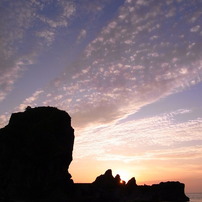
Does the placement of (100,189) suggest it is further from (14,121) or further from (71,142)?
(14,121)

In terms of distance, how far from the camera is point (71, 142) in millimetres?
96562

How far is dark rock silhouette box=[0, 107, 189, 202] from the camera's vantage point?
84.2m

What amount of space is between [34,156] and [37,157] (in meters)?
0.89

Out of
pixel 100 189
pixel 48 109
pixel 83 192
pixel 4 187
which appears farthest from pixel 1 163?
pixel 100 189

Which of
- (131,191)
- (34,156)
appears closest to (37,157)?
(34,156)

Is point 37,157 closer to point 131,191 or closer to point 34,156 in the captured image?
point 34,156

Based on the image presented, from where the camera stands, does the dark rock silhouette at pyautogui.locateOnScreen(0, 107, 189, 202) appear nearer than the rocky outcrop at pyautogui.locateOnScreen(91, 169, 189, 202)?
Yes

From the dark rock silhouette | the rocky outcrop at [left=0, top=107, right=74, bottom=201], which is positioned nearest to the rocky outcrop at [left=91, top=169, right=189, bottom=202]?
the dark rock silhouette

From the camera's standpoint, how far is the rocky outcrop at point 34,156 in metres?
84.2


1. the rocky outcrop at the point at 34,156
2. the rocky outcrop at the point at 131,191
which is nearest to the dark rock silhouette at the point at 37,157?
the rocky outcrop at the point at 34,156

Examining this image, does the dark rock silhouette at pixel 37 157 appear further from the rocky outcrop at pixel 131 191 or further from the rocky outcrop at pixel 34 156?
the rocky outcrop at pixel 131 191

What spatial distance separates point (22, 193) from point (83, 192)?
26329 mm

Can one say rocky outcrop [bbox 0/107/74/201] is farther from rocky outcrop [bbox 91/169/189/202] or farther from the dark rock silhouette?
rocky outcrop [bbox 91/169/189/202]

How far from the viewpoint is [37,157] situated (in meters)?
86.7
